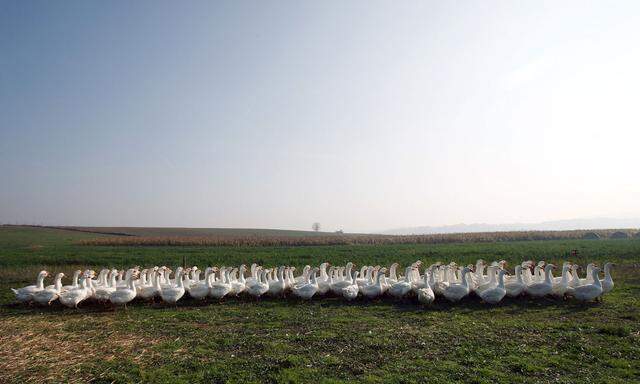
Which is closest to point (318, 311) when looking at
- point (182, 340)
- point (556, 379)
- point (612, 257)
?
point (182, 340)

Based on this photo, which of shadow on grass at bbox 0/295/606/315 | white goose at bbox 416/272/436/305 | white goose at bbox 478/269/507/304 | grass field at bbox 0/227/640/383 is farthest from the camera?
white goose at bbox 416/272/436/305

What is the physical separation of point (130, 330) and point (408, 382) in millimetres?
7974

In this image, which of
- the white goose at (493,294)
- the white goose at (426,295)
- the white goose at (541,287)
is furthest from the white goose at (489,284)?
the white goose at (426,295)

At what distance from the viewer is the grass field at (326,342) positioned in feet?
25.6

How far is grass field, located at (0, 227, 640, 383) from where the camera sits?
7797 millimetres

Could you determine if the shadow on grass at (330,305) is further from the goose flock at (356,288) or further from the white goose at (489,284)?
the white goose at (489,284)

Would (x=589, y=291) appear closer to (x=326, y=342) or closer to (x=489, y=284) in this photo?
(x=489, y=284)

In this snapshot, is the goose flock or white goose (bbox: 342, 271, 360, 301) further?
white goose (bbox: 342, 271, 360, 301)

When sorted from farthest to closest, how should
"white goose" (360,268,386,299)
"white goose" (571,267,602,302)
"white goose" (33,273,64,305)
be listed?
"white goose" (360,268,386,299) < "white goose" (33,273,64,305) < "white goose" (571,267,602,302)

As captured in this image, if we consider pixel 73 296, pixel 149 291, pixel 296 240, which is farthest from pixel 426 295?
pixel 296 240

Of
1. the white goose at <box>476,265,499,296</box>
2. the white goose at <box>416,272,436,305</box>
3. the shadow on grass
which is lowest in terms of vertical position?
the shadow on grass

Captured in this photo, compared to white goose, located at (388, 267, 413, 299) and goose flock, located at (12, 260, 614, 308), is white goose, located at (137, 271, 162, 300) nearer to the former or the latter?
goose flock, located at (12, 260, 614, 308)

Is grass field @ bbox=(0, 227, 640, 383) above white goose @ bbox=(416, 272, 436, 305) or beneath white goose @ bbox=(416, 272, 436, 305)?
beneath

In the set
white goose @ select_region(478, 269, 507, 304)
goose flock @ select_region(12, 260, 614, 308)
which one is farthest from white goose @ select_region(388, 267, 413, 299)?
white goose @ select_region(478, 269, 507, 304)
